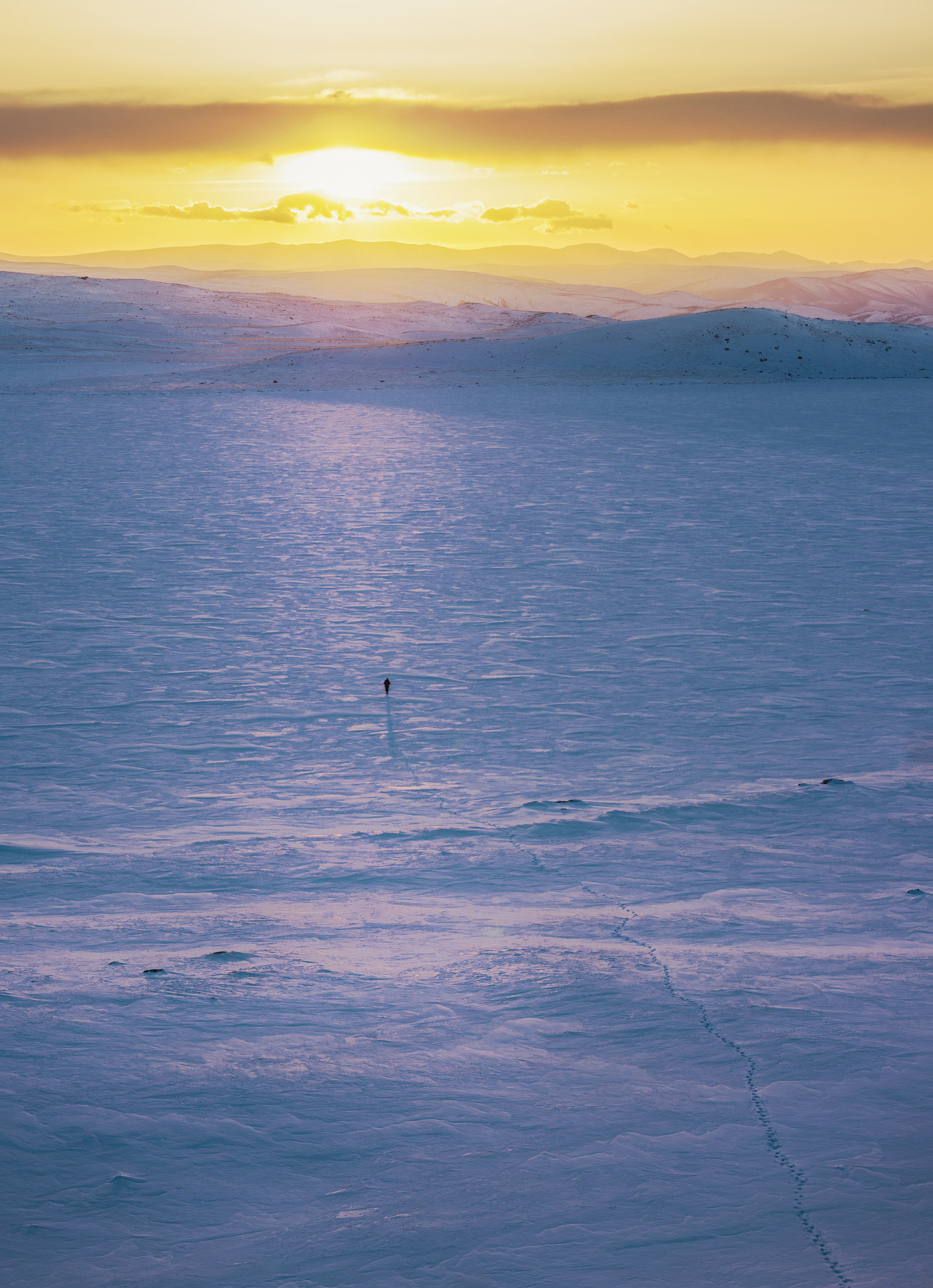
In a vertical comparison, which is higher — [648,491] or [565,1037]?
[648,491]

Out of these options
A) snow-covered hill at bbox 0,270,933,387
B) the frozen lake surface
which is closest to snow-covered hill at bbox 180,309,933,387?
snow-covered hill at bbox 0,270,933,387

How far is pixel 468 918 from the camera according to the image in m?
5.16

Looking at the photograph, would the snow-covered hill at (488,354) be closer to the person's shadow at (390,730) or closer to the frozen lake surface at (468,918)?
the frozen lake surface at (468,918)

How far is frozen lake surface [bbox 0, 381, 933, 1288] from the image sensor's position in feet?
10.9

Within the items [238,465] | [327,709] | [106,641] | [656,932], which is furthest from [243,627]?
[238,465]

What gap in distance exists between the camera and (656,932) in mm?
4996

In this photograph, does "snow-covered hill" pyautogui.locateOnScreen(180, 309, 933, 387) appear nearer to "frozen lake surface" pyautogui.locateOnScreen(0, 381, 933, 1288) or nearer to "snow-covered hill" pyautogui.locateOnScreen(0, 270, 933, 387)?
"snow-covered hill" pyautogui.locateOnScreen(0, 270, 933, 387)

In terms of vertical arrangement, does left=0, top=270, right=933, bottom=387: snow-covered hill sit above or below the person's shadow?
above

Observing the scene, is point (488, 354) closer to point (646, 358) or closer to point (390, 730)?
point (646, 358)

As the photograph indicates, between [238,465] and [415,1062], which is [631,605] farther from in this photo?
[238,465]

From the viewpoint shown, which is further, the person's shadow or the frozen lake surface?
the person's shadow

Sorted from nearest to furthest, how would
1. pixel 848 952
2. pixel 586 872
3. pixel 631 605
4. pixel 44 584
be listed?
1. pixel 848 952
2. pixel 586 872
3. pixel 631 605
4. pixel 44 584

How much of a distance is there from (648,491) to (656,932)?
473 inches

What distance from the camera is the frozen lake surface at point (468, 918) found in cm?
332
